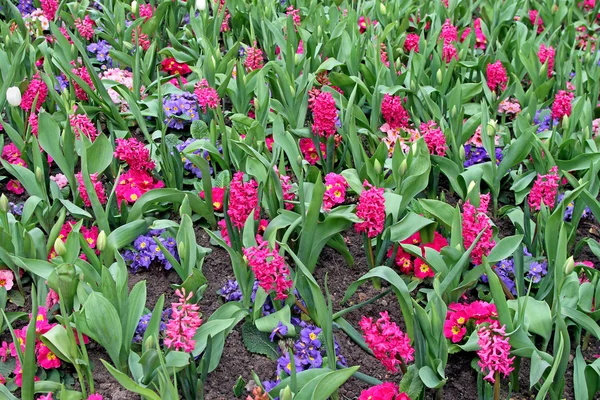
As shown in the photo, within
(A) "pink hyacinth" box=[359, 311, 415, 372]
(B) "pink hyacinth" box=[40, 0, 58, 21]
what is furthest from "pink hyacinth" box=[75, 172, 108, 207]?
(B) "pink hyacinth" box=[40, 0, 58, 21]

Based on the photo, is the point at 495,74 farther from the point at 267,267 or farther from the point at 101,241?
the point at 101,241

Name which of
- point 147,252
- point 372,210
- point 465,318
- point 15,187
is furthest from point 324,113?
point 15,187

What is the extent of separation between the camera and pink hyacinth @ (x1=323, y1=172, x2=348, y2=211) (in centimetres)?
281

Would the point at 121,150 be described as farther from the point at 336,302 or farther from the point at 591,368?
the point at 591,368

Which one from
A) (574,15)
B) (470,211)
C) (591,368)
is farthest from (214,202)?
(574,15)

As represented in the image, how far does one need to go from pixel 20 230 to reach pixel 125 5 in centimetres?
199

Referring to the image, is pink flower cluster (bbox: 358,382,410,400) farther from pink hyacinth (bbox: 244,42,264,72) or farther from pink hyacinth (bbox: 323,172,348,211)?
pink hyacinth (bbox: 244,42,264,72)

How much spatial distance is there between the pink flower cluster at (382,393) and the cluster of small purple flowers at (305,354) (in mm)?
218

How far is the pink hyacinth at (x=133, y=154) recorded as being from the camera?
2.82 metres

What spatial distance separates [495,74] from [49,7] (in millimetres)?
2461

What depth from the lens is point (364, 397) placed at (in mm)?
2074

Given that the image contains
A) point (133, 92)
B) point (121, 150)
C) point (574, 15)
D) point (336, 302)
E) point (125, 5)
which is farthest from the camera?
point (574, 15)

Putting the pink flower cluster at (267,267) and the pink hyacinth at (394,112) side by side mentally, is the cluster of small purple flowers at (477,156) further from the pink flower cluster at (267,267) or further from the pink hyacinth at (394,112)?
the pink flower cluster at (267,267)

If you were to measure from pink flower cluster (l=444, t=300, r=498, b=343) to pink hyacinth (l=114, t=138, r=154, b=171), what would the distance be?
4.42ft
